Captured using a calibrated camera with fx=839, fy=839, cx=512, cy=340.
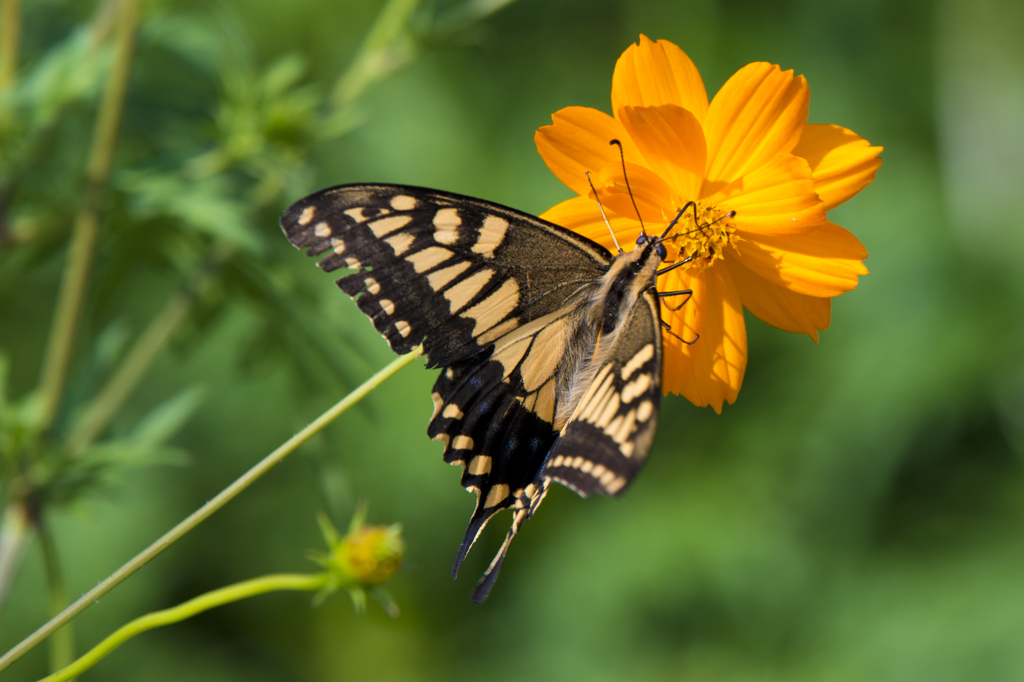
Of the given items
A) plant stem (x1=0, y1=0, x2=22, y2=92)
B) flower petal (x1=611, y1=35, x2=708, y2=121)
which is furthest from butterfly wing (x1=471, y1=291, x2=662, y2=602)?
plant stem (x1=0, y1=0, x2=22, y2=92)

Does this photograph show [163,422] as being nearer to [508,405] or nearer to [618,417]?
[508,405]

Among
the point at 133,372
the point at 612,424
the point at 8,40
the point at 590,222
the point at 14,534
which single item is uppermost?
the point at 8,40

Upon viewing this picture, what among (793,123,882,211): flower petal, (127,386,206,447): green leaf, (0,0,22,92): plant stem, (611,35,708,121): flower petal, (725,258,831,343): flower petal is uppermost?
(0,0,22,92): plant stem

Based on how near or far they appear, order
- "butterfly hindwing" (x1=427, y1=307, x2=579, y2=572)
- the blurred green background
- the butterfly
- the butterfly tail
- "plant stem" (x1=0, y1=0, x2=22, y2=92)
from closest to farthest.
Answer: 1. the butterfly tail
2. the butterfly
3. "butterfly hindwing" (x1=427, y1=307, x2=579, y2=572)
4. "plant stem" (x1=0, y1=0, x2=22, y2=92)
5. the blurred green background

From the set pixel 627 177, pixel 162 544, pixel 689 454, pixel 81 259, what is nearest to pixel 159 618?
pixel 162 544

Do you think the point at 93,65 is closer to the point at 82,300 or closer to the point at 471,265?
the point at 82,300

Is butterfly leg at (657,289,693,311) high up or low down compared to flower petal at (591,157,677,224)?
down

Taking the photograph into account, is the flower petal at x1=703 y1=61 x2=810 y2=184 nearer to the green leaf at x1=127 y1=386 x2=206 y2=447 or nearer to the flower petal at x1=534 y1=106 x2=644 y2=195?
the flower petal at x1=534 y1=106 x2=644 y2=195

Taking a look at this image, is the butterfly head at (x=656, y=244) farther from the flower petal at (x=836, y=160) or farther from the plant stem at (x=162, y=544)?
the plant stem at (x=162, y=544)
